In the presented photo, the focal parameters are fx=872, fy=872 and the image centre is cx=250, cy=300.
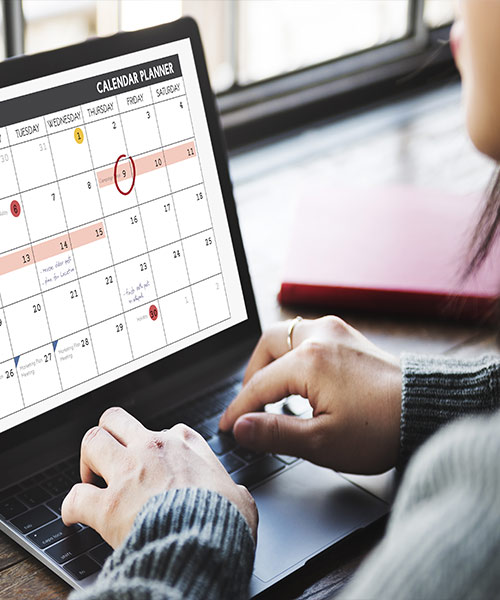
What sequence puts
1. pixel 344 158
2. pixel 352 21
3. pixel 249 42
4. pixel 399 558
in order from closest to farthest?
1. pixel 399 558
2. pixel 344 158
3. pixel 352 21
4. pixel 249 42

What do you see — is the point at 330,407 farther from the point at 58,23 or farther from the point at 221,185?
the point at 58,23

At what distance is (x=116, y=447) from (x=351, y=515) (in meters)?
0.21

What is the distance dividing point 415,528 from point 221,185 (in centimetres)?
51

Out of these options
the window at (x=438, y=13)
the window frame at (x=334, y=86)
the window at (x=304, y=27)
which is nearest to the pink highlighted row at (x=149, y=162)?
the window frame at (x=334, y=86)

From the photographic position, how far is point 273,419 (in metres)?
0.78

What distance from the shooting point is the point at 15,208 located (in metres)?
0.74

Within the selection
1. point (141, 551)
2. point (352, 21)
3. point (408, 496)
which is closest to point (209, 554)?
point (141, 551)

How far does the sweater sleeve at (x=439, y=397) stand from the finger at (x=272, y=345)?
0.13m

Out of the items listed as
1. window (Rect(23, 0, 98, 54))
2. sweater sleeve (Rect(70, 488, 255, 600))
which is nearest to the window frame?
sweater sleeve (Rect(70, 488, 255, 600))

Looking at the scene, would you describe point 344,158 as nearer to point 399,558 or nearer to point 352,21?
point 399,558

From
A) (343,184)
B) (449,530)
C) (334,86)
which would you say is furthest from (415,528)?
(334,86)

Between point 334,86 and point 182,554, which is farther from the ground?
point 334,86

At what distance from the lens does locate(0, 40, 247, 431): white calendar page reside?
2.46 feet

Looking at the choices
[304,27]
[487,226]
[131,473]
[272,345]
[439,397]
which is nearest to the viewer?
[131,473]
